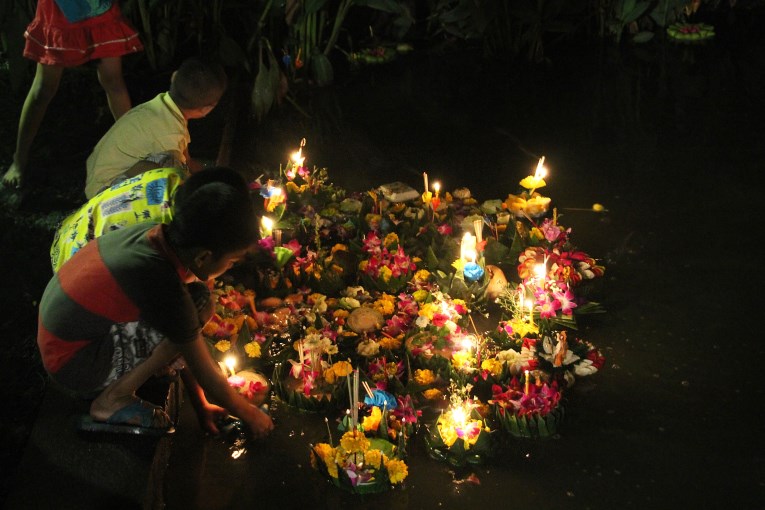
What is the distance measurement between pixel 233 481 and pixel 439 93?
449cm

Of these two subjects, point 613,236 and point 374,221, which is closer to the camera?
point 374,221

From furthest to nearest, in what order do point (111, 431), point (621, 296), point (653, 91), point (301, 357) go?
point (653, 91) < point (621, 296) < point (301, 357) < point (111, 431)

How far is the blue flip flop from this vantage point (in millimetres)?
2588

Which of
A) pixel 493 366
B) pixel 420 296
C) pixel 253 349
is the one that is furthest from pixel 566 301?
pixel 253 349

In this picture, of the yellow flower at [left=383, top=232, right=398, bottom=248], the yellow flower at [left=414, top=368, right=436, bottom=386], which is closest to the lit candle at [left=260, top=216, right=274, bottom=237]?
the yellow flower at [left=383, top=232, right=398, bottom=248]

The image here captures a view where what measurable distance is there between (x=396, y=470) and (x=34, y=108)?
116 inches

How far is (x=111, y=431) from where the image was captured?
2.59 metres

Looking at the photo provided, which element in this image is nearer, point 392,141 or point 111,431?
point 111,431

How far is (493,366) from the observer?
3.07 m

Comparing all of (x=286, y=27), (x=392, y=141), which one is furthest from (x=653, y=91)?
(x=286, y=27)

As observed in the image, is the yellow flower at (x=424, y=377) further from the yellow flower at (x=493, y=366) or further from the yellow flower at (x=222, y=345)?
the yellow flower at (x=222, y=345)

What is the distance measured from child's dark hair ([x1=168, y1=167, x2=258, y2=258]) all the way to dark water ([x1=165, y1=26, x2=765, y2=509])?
87 centimetres

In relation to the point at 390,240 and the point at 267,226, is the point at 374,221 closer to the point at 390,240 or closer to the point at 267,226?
the point at 390,240

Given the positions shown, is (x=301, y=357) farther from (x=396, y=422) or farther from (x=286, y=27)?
(x=286, y=27)
